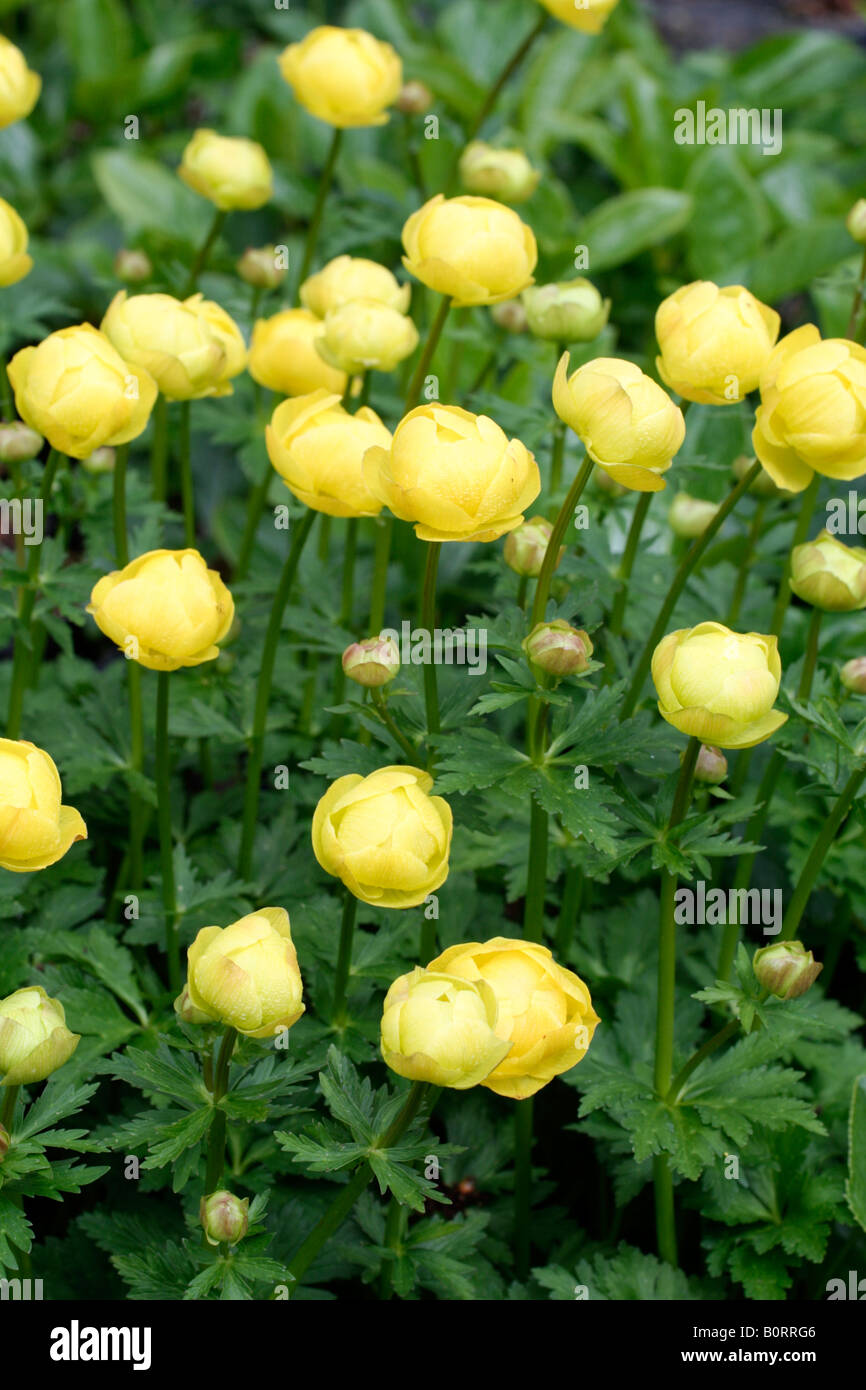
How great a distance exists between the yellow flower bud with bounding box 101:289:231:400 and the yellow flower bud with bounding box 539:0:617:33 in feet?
2.31

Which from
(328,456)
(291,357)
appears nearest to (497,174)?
(291,357)

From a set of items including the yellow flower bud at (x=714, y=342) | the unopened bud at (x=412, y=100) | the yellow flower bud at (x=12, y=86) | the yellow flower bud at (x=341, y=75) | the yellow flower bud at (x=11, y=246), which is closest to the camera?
the yellow flower bud at (x=714, y=342)

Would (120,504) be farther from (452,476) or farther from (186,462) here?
(452,476)

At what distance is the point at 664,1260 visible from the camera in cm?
127

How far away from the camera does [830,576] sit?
1.16 meters

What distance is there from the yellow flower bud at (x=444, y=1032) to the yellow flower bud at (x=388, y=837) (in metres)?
0.09

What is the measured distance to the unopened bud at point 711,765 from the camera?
1.11 metres

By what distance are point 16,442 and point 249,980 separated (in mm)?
677

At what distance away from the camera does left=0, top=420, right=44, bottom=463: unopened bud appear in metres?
1.31

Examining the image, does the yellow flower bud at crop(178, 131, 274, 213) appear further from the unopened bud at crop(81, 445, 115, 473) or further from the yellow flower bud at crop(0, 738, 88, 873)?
the yellow flower bud at crop(0, 738, 88, 873)

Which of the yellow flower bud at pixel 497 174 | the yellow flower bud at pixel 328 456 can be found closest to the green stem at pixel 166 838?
the yellow flower bud at pixel 328 456

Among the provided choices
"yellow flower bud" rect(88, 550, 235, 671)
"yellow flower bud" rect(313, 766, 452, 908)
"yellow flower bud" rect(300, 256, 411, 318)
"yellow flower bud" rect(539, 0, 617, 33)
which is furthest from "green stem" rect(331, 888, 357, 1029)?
"yellow flower bud" rect(539, 0, 617, 33)

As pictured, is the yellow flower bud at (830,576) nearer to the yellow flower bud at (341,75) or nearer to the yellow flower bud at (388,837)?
the yellow flower bud at (388,837)

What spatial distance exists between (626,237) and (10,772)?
1.97 meters
